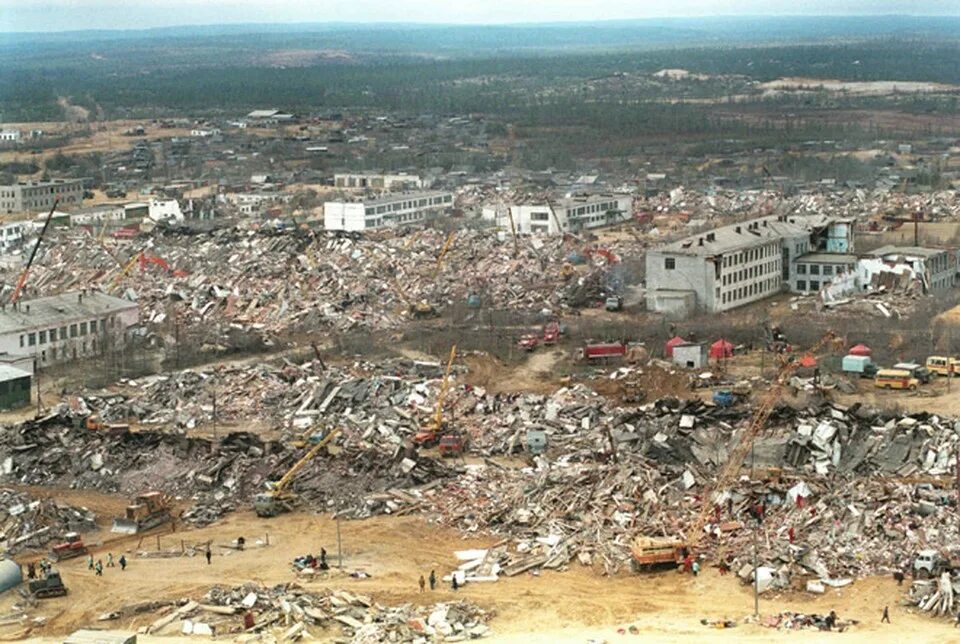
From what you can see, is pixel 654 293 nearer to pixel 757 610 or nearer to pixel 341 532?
pixel 341 532

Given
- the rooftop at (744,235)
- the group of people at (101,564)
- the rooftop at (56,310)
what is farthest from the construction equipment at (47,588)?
the rooftop at (744,235)

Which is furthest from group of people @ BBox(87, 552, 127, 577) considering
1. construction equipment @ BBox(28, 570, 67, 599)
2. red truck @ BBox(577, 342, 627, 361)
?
red truck @ BBox(577, 342, 627, 361)

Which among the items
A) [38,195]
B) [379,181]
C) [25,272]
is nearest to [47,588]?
[25,272]

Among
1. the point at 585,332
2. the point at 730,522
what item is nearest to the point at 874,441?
the point at 730,522

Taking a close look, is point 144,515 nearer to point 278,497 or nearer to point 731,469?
point 278,497

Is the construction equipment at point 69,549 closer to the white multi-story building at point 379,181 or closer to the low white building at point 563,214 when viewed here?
the low white building at point 563,214
